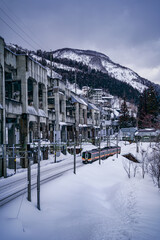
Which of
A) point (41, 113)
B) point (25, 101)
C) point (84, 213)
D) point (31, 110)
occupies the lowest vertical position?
point (84, 213)

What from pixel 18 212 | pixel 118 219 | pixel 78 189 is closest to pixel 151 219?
pixel 118 219

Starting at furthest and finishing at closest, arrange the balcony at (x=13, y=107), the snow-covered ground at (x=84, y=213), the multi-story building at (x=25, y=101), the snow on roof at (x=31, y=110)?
the snow on roof at (x=31, y=110) → the balcony at (x=13, y=107) → the multi-story building at (x=25, y=101) → the snow-covered ground at (x=84, y=213)

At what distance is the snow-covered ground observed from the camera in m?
10.5

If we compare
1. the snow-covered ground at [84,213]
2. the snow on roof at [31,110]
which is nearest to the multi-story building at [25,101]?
the snow on roof at [31,110]

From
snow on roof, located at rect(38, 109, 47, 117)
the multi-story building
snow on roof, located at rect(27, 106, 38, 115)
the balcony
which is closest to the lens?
the multi-story building

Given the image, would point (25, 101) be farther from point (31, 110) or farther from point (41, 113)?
point (41, 113)

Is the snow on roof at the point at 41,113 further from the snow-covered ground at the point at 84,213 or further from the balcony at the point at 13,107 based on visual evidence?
the snow-covered ground at the point at 84,213

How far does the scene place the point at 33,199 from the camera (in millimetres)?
13664

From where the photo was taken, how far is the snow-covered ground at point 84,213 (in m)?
10.5

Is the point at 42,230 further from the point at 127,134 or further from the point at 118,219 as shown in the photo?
the point at 127,134

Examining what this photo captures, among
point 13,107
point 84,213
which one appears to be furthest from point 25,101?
point 84,213

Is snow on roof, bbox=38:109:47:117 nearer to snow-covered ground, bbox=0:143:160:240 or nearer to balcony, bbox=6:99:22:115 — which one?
balcony, bbox=6:99:22:115

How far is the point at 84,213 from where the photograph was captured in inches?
523

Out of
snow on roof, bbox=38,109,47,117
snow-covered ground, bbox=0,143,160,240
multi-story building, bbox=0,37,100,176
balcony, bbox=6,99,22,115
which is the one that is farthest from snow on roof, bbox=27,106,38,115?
snow-covered ground, bbox=0,143,160,240
